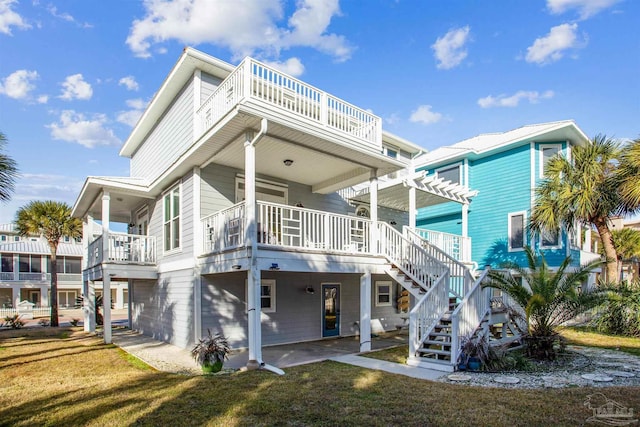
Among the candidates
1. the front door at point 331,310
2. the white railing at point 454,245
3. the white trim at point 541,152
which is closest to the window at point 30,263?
the front door at point 331,310

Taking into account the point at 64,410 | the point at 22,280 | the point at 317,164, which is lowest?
the point at 22,280

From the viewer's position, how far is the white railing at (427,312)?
8.41 m

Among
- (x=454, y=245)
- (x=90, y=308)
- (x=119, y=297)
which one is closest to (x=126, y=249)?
(x=90, y=308)

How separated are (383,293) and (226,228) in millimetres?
8126

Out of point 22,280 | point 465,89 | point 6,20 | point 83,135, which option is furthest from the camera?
point 83,135

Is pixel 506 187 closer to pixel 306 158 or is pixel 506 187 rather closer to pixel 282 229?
pixel 306 158

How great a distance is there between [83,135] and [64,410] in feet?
168

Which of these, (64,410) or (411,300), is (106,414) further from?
(411,300)

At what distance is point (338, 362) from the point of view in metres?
8.63

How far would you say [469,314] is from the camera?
8.58m

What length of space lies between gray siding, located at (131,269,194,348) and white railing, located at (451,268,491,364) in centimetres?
681

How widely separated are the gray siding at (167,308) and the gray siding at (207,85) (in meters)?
5.08

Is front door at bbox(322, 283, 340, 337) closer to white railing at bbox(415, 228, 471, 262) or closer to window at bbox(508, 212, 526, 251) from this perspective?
white railing at bbox(415, 228, 471, 262)

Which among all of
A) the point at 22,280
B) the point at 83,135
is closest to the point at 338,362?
the point at 22,280
